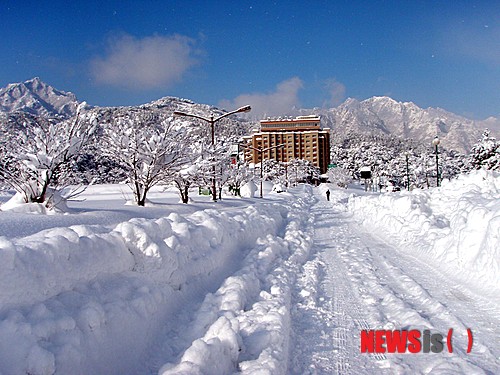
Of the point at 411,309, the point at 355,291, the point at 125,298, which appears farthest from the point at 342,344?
the point at 125,298

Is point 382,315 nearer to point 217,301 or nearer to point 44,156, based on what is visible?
point 217,301

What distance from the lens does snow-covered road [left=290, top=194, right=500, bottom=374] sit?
13.8 ft

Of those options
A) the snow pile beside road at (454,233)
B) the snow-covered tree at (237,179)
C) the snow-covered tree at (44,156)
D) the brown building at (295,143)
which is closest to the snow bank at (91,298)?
the snow pile beside road at (454,233)

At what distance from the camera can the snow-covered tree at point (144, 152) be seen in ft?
53.0

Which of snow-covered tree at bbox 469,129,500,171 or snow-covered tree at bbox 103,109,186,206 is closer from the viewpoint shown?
snow-covered tree at bbox 103,109,186,206

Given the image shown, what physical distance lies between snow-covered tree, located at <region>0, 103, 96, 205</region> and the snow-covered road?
8.79m

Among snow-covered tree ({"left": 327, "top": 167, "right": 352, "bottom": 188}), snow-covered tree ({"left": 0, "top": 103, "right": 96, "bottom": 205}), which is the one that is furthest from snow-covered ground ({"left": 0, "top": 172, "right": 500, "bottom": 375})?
snow-covered tree ({"left": 327, "top": 167, "right": 352, "bottom": 188})

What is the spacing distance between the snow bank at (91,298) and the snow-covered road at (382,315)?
1144 mm

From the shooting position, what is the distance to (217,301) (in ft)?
19.5

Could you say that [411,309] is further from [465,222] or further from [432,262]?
[465,222]

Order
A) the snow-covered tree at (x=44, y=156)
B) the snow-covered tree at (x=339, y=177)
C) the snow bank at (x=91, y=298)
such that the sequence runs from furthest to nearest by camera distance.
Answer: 1. the snow-covered tree at (x=339, y=177)
2. the snow-covered tree at (x=44, y=156)
3. the snow bank at (x=91, y=298)

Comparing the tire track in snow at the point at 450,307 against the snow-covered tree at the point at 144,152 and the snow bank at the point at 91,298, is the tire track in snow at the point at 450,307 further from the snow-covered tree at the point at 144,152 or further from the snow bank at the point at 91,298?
the snow-covered tree at the point at 144,152

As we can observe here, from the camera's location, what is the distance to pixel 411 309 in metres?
5.70

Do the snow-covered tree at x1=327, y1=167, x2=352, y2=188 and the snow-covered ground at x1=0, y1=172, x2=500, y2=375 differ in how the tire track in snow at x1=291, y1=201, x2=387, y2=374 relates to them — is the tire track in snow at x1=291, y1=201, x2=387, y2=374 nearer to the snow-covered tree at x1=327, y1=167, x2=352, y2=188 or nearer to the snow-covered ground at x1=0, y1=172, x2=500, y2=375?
the snow-covered ground at x1=0, y1=172, x2=500, y2=375
